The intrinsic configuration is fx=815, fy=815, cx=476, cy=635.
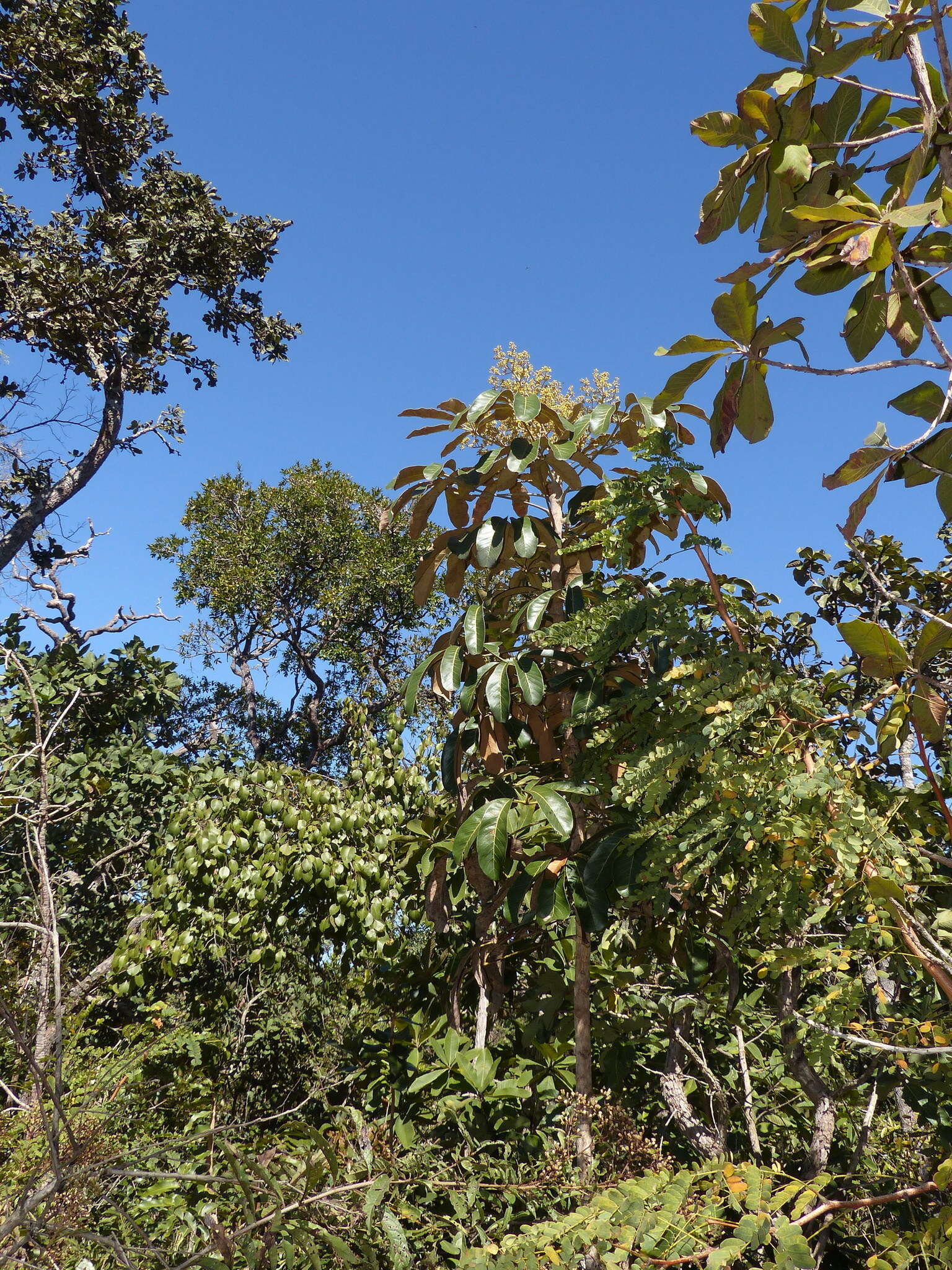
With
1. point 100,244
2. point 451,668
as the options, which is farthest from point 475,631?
point 100,244

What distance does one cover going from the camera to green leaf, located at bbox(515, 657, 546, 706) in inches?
65.3

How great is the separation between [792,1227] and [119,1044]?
3125mm

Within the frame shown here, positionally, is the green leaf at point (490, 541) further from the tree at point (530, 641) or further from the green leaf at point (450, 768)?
the green leaf at point (450, 768)

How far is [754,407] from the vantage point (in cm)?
120

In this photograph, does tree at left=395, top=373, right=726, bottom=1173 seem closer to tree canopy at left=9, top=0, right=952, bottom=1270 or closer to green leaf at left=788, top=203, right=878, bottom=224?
tree canopy at left=9, top=0, right=952, bottom=1270

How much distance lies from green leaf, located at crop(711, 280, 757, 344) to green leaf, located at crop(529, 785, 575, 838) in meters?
0.88

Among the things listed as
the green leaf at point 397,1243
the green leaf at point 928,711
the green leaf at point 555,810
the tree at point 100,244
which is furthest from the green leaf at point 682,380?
the tree at point 100,244

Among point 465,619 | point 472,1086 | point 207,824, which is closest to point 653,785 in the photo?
point 465,619

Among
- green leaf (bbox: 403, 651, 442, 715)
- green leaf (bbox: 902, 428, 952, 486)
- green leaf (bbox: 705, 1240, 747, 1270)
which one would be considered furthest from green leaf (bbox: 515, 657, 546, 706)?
green leaf (bbox: 705, 1240, 747, 1270)

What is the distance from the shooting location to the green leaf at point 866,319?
112 cm

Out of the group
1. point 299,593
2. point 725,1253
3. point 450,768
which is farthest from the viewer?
point 299,593

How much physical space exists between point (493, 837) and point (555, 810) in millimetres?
135

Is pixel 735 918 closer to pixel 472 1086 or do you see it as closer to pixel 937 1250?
pixel 937 1250

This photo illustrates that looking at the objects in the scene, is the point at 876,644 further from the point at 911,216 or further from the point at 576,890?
the point at 576,890
